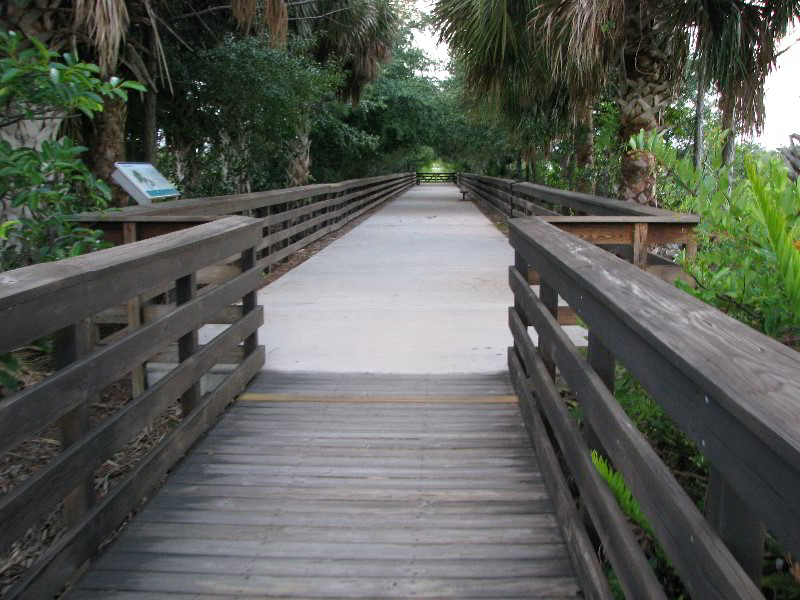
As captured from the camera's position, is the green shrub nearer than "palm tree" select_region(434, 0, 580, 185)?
Yes

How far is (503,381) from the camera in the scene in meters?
5.29

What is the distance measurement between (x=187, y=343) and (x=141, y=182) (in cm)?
287

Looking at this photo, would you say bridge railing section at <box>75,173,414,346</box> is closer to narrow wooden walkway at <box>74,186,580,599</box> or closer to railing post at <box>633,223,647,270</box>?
narrow wooden walkway at <box>74,186,580,599</box>

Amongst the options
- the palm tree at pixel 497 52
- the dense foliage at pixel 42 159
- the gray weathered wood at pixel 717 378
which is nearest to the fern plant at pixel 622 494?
the gray weathered wood at pixel 717 378

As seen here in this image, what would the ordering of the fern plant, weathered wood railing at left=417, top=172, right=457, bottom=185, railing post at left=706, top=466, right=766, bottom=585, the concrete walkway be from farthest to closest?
weathered wood railing at left=417, top=172, right=457, bottom=185 < the concrete walkway < the fern plant < railing post at left=706, top=466, right=766, bottom=585

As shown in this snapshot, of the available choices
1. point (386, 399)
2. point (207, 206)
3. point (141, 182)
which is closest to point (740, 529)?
point (386, 399)

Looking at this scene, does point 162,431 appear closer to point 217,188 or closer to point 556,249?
point 556,249

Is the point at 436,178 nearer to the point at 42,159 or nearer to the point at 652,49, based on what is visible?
the point at 652,49

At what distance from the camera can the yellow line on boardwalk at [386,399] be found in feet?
16.0

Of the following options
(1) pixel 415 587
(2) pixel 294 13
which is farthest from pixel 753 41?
(2) pixel 294 13

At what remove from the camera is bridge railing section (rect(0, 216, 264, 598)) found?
2.39 meters

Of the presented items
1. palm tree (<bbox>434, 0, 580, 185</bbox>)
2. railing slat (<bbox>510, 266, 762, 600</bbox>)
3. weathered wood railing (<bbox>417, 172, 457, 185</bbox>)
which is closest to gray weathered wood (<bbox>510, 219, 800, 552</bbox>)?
railing slat (<bbox>510, 266, 762, 600</bbox>)

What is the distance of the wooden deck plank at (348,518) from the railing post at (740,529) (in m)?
1.30

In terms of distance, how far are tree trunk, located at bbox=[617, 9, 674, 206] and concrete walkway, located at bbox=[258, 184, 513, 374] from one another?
185 centimetres
